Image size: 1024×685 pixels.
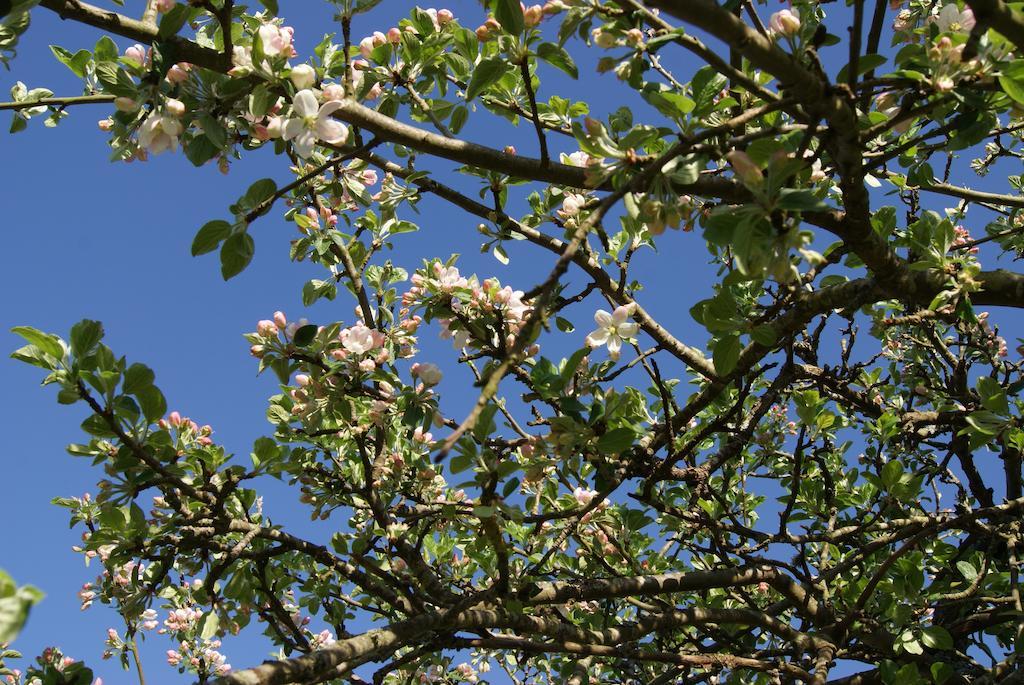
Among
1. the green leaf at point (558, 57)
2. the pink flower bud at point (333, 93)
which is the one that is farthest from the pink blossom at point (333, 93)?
the green leaf at point (558, 57)

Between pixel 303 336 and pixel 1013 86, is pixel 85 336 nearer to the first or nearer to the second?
pixel 303 336

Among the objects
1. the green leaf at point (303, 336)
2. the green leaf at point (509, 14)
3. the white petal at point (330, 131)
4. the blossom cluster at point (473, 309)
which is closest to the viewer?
the white petal at point (330, 131)

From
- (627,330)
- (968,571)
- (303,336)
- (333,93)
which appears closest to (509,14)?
(333,93)

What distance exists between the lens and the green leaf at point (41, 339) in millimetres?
2080

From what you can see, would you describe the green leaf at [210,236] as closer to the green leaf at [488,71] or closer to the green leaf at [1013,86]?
the green leaf at [488,71]

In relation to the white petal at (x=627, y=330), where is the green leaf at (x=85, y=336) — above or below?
above

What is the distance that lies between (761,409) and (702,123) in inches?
38.9

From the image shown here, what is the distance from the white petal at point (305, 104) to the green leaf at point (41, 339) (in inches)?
36.6

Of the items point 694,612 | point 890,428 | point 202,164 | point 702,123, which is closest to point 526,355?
point 702,123

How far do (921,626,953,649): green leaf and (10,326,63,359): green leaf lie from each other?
10.4 ft

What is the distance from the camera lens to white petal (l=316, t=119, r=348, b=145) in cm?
189

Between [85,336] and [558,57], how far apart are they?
60.1 inches

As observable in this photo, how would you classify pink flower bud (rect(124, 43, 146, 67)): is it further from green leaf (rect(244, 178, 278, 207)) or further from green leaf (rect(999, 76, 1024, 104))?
green leaf (rect(999, 76, 1024, 104))

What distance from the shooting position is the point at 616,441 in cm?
228
